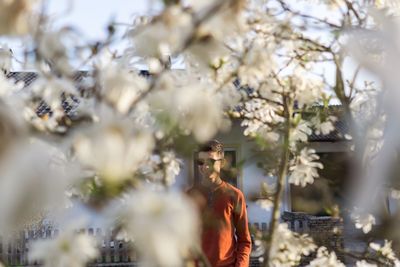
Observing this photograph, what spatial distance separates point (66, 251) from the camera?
1.05m

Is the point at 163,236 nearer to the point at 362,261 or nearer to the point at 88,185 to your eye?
the point at 88,185

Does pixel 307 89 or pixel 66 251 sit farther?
pixel 307 89

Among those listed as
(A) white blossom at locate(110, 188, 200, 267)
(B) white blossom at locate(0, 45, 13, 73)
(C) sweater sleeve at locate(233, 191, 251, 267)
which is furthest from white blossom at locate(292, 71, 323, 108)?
(A) white blossom at locate(110, 188, 200, 267)

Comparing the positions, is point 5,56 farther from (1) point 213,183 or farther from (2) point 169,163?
(1) point 213,183

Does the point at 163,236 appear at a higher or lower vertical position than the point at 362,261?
higher

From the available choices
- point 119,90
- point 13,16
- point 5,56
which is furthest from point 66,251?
point 5,56

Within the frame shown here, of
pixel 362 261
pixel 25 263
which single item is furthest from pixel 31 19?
pixel 25 263

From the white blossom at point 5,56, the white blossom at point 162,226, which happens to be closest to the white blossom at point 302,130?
the white blossom at point 5,56

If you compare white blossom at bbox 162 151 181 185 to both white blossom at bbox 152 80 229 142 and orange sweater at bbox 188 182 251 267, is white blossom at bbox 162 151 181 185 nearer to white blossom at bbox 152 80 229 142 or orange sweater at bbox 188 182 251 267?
white blossom at bbox 152 80 229 142

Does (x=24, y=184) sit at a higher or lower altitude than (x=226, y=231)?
higher

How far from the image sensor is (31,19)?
106 cm

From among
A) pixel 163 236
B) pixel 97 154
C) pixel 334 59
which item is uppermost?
pixel 334 59

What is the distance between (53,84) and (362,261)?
5.93ft

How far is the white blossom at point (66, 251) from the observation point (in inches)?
41.1
